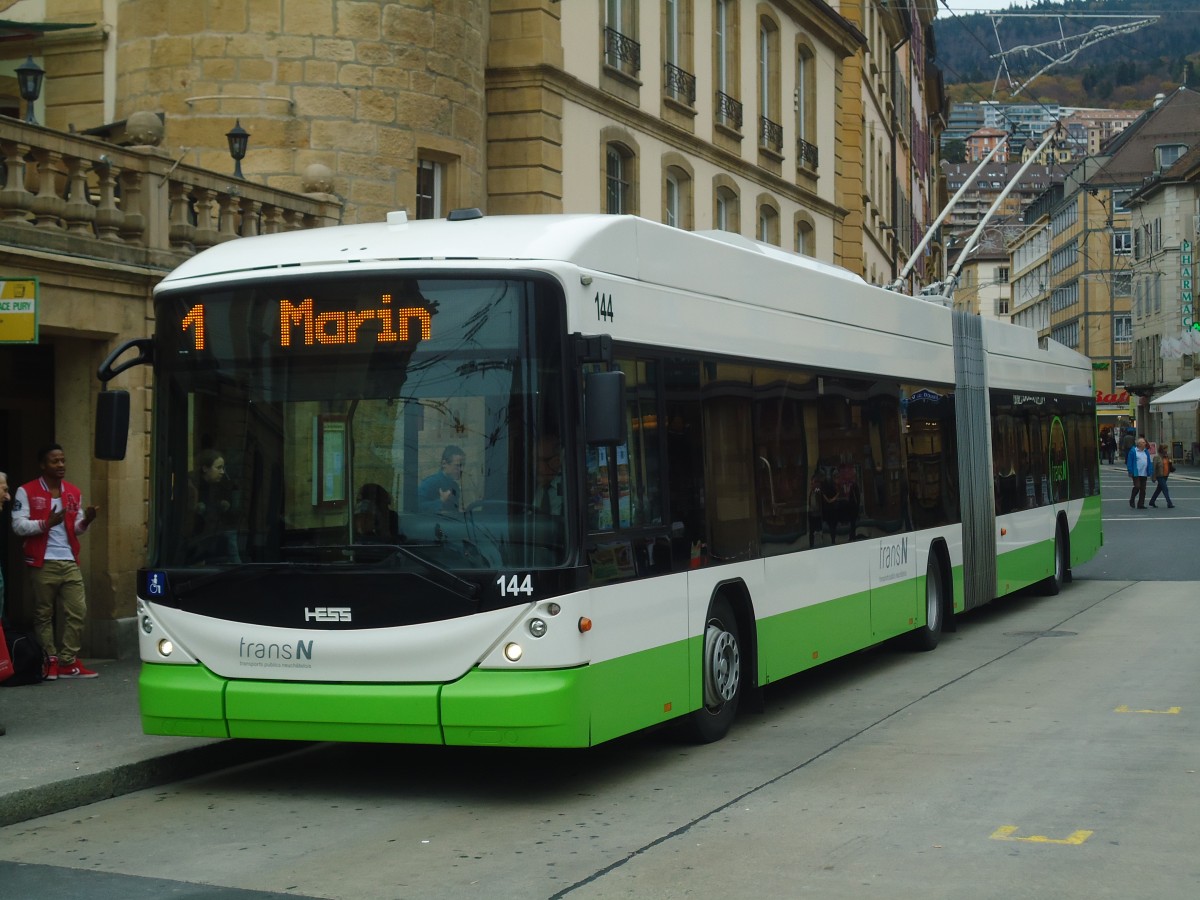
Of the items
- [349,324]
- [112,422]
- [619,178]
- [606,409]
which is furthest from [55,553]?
[619,178]

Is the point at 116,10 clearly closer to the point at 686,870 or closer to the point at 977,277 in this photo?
the point at 686,870

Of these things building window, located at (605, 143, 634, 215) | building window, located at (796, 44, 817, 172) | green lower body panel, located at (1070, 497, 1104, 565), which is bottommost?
green lower body panel, located at (1070, 497, 1104, 565)

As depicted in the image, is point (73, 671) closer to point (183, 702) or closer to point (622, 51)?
point (183, 702)

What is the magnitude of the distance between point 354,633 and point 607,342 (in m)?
1.82

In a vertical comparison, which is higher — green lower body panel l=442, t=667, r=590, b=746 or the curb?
green lower body panel l=442, t=667, r=590, b=746

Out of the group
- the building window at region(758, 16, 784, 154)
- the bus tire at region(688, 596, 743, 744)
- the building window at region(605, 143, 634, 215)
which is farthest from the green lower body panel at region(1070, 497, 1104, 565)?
the bus tire at region(688, 596, 743, 744)

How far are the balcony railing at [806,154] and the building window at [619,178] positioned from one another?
960 cm

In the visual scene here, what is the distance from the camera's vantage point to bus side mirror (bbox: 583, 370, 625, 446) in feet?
26.2

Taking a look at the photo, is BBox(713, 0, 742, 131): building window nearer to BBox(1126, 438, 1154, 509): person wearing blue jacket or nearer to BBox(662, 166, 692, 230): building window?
BBox(662, 166, 692, 230): building window

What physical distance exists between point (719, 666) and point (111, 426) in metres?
3.62

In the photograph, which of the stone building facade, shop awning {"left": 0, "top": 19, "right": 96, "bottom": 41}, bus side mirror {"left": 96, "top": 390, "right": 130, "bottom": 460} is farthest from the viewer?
shop awning {"left": 0, "top": 19, "right": 96, "bottom": 41}

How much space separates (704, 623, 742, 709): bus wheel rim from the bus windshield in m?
2.02

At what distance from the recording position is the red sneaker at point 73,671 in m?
12.7

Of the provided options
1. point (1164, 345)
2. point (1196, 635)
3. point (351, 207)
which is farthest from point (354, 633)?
point (1164, 345)
